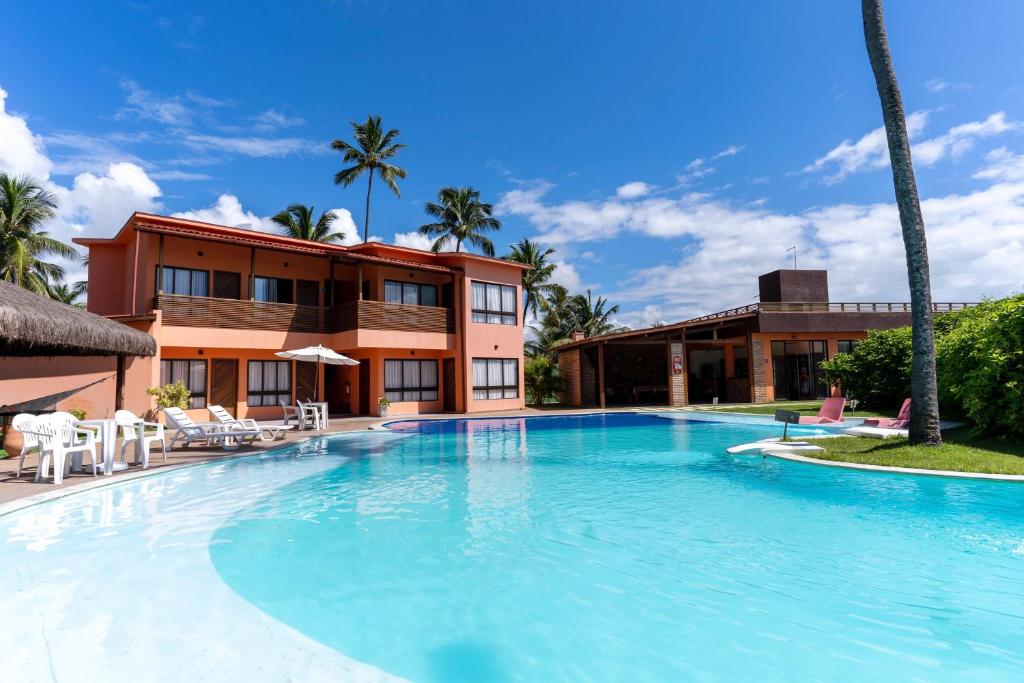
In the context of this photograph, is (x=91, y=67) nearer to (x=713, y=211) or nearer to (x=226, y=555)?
(x=226, y=555)

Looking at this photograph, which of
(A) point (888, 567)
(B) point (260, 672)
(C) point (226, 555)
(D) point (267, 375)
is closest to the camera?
(B) point (260, 672)

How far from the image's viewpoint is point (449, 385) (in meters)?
23.5

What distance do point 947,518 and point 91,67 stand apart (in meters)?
21.2

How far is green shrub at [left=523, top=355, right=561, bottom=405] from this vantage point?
29.2 meters

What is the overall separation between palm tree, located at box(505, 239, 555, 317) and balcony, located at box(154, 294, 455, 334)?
14.8 metres

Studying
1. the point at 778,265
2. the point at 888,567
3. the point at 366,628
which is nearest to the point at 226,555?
the point at 366,628

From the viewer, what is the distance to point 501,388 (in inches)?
956

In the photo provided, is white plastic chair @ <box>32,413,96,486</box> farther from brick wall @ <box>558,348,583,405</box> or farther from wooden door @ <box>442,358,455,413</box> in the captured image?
brick wall @ <box>558,348,583,405</box>

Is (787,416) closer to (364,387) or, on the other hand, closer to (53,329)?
(53,329)

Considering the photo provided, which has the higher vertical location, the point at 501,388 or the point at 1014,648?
the point at 501,388

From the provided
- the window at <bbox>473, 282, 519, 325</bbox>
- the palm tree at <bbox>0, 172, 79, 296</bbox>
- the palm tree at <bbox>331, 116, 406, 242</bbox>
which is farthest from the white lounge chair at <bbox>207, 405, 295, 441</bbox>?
the palm tree at <bbox>0, 172, 79, 296</bbox>

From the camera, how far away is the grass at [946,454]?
8383mm

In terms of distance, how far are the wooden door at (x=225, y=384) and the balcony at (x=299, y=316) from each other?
1563 mm

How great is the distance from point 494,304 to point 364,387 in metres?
6.66
